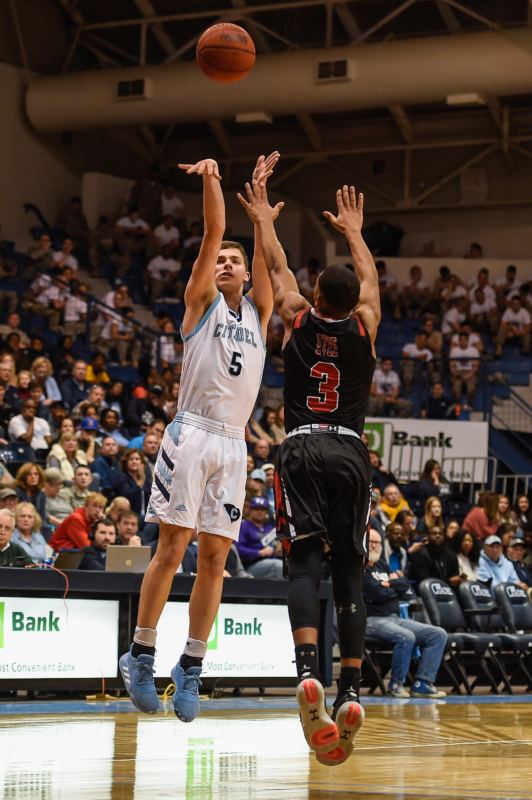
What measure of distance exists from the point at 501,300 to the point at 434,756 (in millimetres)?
17400

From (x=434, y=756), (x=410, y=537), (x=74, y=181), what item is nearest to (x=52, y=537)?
(x=410, y=537)

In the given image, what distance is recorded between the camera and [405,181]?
25.9 metres

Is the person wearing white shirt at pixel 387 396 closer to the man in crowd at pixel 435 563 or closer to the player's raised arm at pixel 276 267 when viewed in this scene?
the man in crowd at pixel 435 563

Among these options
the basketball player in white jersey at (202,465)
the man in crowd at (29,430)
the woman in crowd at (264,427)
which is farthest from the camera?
the woman in crowd at (264,427)

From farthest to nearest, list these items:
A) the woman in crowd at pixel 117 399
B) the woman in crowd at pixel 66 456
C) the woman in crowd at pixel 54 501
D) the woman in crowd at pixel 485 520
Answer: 1. the woman in crowd at pixel 117 399
2. the woman in crowd at pixel 485 520
3. the woman in crowd at pixel 66 456
4. the woman in crowd at pixel 54 501

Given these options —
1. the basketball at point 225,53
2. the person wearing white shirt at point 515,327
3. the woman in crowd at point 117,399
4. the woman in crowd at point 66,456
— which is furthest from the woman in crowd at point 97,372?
the basketball at point 225,53

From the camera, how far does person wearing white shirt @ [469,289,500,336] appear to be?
21781 mm

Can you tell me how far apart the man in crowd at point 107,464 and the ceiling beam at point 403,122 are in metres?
12.7

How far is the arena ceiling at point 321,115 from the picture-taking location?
22469 millimetres

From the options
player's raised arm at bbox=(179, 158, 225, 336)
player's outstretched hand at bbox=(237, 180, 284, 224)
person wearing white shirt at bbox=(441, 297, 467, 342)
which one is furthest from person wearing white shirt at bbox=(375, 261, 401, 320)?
player's raised arm at bbox=(179, 158, 225, 336)

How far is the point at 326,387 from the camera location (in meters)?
5.21

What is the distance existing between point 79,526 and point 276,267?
611 cm

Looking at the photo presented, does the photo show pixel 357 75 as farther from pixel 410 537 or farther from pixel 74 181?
Result: pixel 410 537

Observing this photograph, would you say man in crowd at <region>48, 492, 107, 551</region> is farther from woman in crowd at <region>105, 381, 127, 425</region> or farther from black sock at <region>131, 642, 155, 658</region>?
black sock at <region>131, 642, 155, 658</region>
